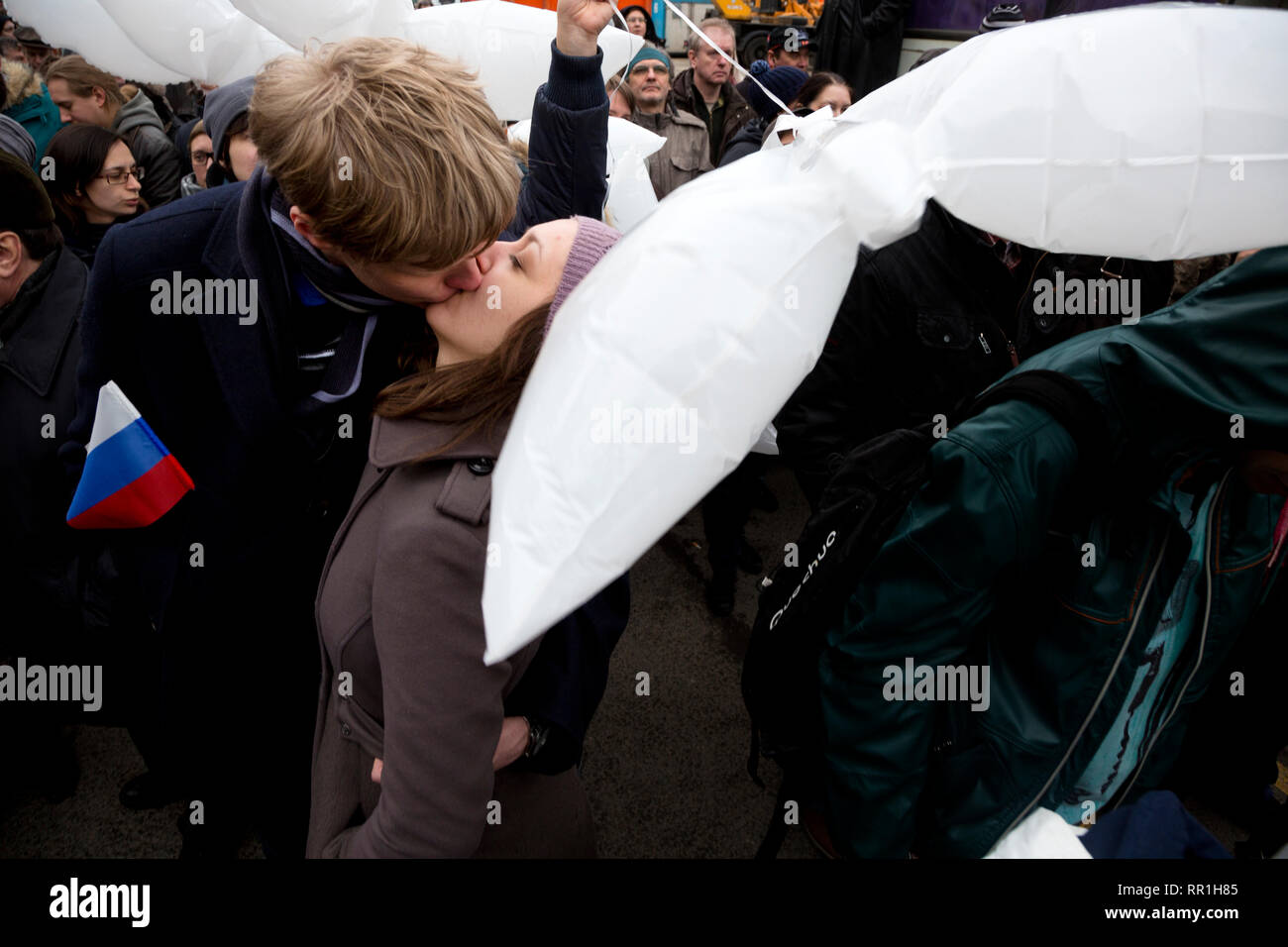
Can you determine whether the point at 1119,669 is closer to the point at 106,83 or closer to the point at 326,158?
the point at 326,158

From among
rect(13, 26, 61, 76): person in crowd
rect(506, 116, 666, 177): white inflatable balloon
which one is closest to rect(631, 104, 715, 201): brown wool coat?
rect(506, 116, 666, 177): white inflatable balloon

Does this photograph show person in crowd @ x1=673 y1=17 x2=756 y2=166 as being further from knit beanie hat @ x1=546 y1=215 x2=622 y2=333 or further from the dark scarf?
knit beanie hat @ x1=546 y1=215 x2=622 y2=333

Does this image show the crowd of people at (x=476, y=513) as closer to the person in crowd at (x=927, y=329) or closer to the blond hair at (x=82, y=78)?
the person in crowd at (x=927, y=329)

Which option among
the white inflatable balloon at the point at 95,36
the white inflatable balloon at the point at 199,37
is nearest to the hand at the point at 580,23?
the white inflatable balloon at the point at 199,37

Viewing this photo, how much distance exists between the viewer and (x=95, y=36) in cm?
402

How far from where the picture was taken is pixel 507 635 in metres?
0.70

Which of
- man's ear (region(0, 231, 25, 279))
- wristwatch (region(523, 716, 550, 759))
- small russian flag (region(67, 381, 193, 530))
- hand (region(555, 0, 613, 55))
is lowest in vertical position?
wristwatch (region(523, 716, 550, 759))

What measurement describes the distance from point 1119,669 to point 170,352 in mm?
1768

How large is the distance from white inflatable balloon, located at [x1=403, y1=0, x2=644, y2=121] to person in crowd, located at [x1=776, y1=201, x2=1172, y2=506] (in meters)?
1.33

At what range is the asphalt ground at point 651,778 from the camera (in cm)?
256

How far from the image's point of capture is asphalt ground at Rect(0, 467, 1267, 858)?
2.56 metres

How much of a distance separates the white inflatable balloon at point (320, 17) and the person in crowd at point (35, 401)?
2.62 feet
